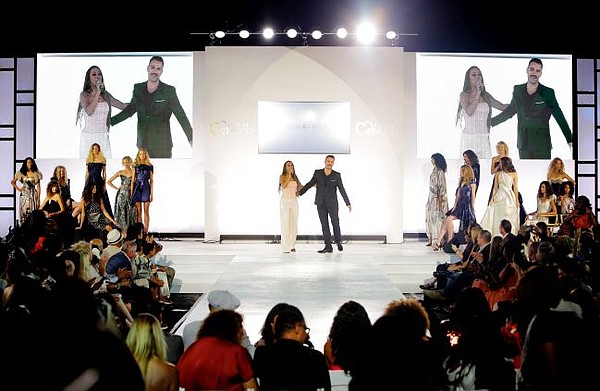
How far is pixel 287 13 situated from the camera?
487 inches

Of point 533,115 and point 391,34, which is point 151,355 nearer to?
point 391,34

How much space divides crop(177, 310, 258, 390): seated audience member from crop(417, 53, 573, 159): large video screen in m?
9.60

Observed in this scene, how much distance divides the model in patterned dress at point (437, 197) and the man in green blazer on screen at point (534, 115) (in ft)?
6.02

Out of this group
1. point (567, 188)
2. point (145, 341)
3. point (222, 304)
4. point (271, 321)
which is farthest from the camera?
point (567, 188)

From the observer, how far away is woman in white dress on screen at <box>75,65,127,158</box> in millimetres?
12641

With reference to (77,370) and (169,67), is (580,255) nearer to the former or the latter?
(77,370)

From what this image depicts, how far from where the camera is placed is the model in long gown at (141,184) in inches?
436

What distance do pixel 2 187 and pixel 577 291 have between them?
1167 centimetres

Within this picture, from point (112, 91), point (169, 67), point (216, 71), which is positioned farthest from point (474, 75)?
point (112, 91)

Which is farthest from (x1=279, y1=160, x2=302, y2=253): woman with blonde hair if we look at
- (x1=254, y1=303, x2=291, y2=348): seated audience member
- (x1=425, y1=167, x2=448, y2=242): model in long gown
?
(x1=254, y1=303, x2=291, y2=348): seated audience member

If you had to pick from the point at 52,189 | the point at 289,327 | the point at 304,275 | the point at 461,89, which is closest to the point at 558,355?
the point at 289,327

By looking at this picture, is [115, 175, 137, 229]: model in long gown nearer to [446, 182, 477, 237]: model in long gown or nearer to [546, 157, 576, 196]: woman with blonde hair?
[446, 182, 477, 237]: model in long gown

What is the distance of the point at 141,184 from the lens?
11.1 meters

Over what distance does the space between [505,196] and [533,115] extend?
9.34ft
